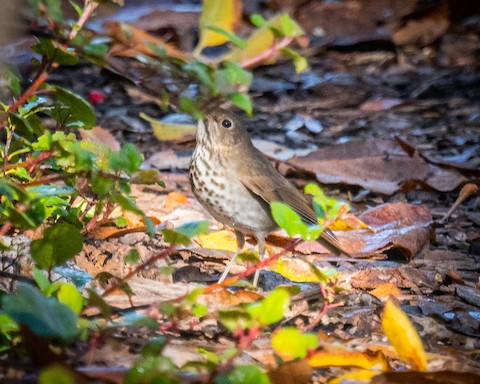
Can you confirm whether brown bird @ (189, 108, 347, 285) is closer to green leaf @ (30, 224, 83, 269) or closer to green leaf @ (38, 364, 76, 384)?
green leaf @ (30, 224, 83, 269)

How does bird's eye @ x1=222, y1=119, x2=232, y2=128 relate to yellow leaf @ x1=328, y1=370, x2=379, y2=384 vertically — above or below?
above

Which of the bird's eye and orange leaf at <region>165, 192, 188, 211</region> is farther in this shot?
orange leaf at <region>165, 192, 188, 211</region>

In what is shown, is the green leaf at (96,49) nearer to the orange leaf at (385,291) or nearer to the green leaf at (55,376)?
the green leaf at (55,376)

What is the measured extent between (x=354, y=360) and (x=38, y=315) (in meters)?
1.15

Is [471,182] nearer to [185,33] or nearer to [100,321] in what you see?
[100,321]

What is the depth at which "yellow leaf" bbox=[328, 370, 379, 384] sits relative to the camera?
8.16 feet

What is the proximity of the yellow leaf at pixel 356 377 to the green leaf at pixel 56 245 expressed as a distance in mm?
880

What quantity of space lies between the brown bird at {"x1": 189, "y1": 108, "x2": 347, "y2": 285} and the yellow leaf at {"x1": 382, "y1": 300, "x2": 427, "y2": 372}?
5.32ft

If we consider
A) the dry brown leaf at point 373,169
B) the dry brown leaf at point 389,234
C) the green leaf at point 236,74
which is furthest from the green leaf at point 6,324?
the dry brown leaf at point 373,169

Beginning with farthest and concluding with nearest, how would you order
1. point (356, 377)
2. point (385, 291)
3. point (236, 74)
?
1. point (385, 291)
2. point (356, 377)
3. point (236, 74)

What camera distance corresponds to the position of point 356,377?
256cm

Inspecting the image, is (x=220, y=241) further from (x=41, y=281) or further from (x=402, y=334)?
(x=41, y=281)

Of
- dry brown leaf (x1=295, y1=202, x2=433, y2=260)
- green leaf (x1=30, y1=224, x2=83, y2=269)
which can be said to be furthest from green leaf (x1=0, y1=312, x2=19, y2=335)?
dry brown leaf (x1=295, y1=202, x2=433, y2=260)

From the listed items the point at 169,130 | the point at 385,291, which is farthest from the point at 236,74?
the point at 169,130
